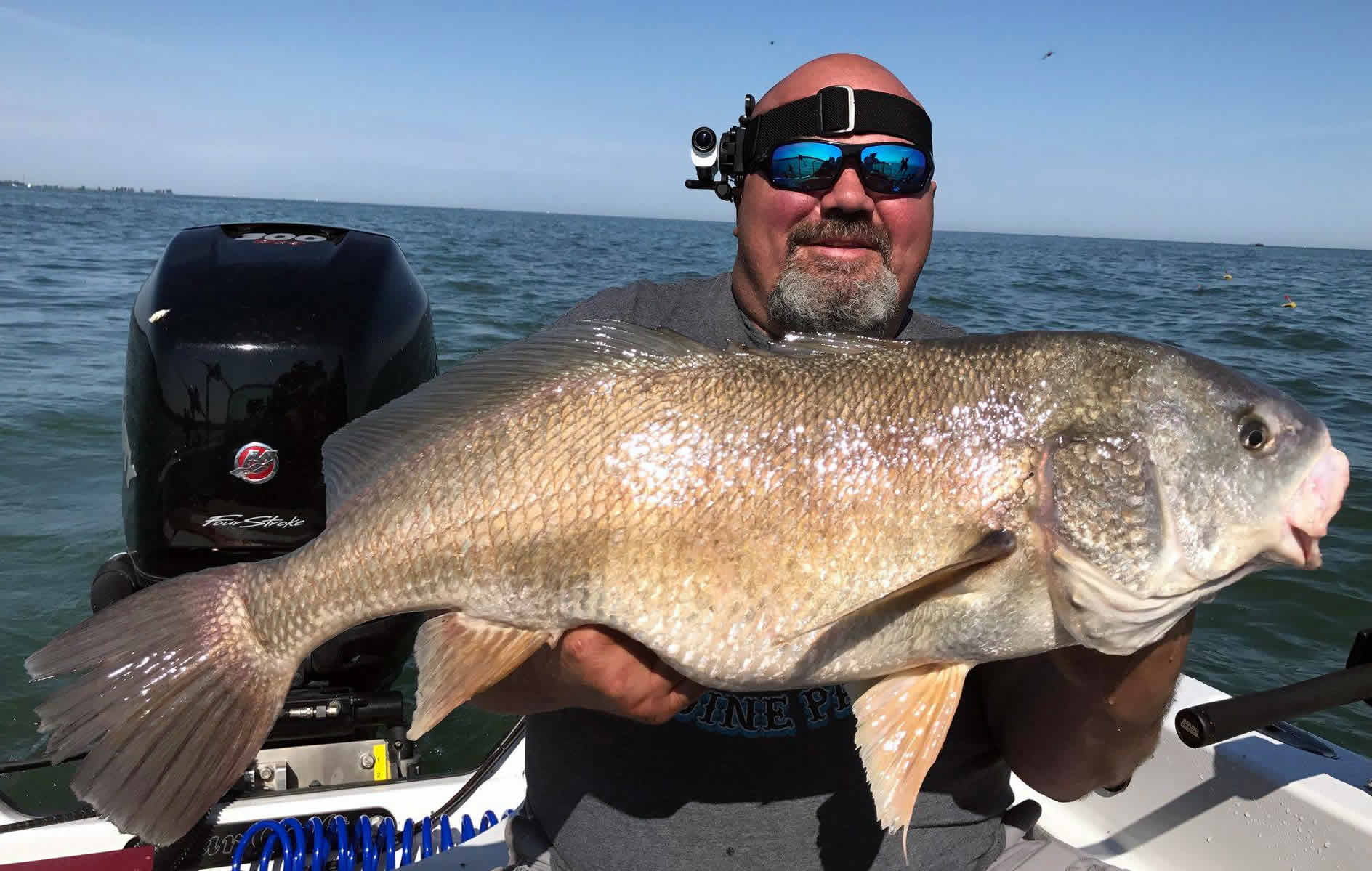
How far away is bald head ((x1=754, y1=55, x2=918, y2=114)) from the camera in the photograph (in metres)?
2.99

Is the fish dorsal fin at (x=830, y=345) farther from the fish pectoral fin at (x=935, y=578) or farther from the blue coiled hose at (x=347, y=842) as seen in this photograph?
the blue coiled hose at (x=347, y=842)

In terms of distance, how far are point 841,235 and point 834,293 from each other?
20 centimetres

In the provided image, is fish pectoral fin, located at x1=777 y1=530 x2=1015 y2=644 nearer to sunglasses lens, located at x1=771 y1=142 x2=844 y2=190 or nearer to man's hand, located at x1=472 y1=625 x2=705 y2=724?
man's hand, located at x1=472 y1=625 x2=705 y2=724

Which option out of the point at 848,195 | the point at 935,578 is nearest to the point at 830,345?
the point at 935,578

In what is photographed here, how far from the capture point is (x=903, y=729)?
1.94 metres

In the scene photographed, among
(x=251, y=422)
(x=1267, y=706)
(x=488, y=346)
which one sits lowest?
(x=488, y=346)

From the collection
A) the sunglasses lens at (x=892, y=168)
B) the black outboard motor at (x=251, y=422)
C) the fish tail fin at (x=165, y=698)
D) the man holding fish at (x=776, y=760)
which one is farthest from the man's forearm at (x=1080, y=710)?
the black outboard motor at (x=251, y=422)

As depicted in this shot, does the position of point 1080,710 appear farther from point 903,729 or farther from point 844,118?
point 844,118

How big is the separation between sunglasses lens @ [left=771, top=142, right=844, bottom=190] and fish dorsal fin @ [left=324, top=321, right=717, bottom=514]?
1062 mm

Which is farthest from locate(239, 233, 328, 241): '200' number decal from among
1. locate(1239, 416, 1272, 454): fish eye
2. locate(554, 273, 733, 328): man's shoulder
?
locate(1239, 416, 1272, 454): fish eye

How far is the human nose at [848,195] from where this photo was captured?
2.85 m

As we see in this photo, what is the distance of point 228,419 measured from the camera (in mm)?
3412

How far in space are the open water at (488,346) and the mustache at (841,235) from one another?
3.52 m

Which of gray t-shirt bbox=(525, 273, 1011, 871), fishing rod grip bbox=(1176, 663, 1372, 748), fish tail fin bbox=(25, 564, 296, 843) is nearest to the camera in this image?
fish tail fin bbox=(25, 564, 296, 843)
